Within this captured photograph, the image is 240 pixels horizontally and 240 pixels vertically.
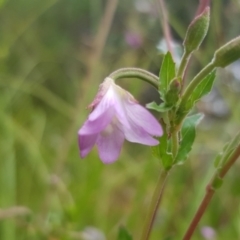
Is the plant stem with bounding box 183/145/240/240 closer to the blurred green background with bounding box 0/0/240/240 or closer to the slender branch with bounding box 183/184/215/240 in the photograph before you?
the slender branch with bounding box 183/184/215/240

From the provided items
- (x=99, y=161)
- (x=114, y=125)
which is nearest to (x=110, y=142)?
(x=114, y=125)

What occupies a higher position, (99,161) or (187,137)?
(187,137)

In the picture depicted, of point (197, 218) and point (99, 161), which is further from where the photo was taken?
point (99, 161)

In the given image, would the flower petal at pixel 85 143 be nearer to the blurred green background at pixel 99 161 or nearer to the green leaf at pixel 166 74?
the green leaf at pixel 166 74

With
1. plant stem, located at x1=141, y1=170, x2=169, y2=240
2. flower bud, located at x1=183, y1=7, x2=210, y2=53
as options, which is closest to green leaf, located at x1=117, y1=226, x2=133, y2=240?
plant stem, located at x1=141, y1=170, x2=169, y2=240

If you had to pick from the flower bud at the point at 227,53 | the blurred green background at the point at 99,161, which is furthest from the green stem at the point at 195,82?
the blurred green background at the point at 99,161

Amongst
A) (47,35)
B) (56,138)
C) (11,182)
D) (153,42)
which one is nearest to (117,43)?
(153,42)

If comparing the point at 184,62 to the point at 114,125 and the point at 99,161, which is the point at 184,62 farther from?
the point at 99,161
